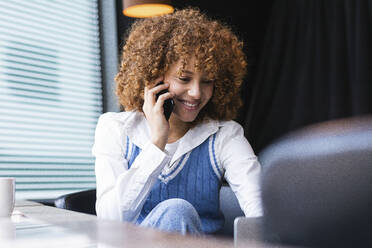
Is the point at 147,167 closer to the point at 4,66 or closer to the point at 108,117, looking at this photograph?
the point at 108,117

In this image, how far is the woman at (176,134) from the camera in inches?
54.9

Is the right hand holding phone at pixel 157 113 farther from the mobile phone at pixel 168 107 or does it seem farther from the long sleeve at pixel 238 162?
the long sleeve at pixel 238 162

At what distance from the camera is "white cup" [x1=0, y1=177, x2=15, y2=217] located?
39.8 inches

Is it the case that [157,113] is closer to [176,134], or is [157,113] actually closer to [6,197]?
[176,134]

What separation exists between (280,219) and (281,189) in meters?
0.03

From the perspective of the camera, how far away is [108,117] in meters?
1.63

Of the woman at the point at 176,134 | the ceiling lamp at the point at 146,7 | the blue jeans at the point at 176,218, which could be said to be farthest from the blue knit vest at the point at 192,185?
the ceiling lamp at the point at 146,7

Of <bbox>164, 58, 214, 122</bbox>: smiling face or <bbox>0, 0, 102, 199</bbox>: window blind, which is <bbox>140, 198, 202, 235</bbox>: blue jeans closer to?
<bbox>164, 58, 214, 122</bbox>: smiling face

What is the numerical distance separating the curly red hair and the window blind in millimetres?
1165

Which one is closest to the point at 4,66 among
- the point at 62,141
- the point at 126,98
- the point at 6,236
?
the point at 62,141

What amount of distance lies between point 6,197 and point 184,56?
0.80 m

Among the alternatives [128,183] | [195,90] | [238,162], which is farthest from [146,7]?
[128,183]

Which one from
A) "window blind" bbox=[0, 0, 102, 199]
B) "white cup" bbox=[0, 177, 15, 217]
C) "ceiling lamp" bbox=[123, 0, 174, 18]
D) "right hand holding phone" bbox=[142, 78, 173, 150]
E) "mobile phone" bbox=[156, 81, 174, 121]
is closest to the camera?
"white cup" bbox=[0, 177, 15, 217]

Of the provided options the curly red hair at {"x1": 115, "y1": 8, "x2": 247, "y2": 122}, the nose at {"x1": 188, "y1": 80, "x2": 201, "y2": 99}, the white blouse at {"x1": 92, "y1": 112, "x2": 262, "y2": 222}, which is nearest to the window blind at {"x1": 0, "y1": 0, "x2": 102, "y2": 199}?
the curly red hair at {"x1": 115, "y1": 8, "x2": 247, "y2": 122}
